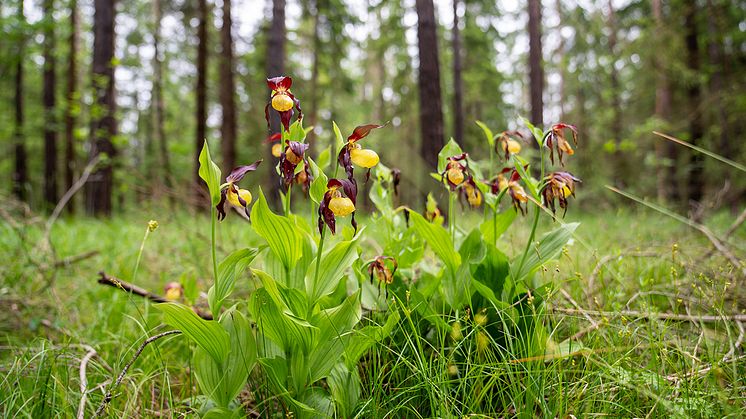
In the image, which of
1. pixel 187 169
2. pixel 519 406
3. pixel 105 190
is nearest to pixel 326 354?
pixel 519 406

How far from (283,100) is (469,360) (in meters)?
0.95

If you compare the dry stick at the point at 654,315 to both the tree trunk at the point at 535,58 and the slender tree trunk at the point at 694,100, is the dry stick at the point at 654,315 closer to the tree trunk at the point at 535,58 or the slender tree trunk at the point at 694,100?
the slender tree trunk at the point at 694,100

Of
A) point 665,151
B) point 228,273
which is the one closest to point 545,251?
point 228,273

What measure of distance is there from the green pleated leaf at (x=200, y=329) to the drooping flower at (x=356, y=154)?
1.87 feet

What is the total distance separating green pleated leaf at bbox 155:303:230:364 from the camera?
47.2 inches

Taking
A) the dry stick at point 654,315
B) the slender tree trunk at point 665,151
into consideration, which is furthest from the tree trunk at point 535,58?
the dry stick at point 654,315

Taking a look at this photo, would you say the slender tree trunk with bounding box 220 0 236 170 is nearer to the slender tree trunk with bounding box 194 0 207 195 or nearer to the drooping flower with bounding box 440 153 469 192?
the slender tree trunk with bounding box 194 0 207 195

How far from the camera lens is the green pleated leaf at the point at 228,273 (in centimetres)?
130

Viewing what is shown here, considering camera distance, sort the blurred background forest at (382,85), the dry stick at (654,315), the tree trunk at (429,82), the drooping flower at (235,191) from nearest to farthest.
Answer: the drooping flower at (235,191)
the dry stick at (654,315)
the tree trunk at (429,82)
the blurred background forest at (382,85)

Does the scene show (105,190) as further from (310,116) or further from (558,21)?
(558,21)

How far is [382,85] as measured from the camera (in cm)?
1777

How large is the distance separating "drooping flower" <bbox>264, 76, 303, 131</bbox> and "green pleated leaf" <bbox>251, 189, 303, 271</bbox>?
26 cm

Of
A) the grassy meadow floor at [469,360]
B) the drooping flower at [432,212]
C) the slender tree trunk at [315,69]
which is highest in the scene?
the slender tree trunk at [315,69]

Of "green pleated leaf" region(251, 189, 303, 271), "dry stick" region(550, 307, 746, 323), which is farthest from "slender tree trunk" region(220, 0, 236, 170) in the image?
"dry stick" region(550, 307, 746, 323)
